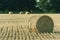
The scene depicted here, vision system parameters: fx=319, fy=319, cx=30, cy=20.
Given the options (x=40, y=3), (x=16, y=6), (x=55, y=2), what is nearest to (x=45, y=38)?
(x=16, y=6)

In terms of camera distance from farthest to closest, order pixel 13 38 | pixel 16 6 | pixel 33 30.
A: pixel 16 6 → pixel 33 30 → pixel 13 38

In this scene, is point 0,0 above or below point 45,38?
above

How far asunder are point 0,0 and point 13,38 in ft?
113

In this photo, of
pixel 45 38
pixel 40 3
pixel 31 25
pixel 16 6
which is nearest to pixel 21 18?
pixel 31 25

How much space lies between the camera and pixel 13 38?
13.7 meters

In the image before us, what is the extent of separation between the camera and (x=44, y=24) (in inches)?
714

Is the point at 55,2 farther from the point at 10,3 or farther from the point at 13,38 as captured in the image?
the point at 13,38

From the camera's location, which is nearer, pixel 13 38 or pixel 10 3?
pixel 13 38

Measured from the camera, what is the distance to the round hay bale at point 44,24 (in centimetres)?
1786

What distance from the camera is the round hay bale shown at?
17.9m

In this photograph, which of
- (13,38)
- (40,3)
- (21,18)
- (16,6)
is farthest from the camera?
(40,3)

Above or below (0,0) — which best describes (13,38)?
below

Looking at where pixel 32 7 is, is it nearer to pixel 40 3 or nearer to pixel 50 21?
pixel 40 3

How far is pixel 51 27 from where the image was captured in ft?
58.7
